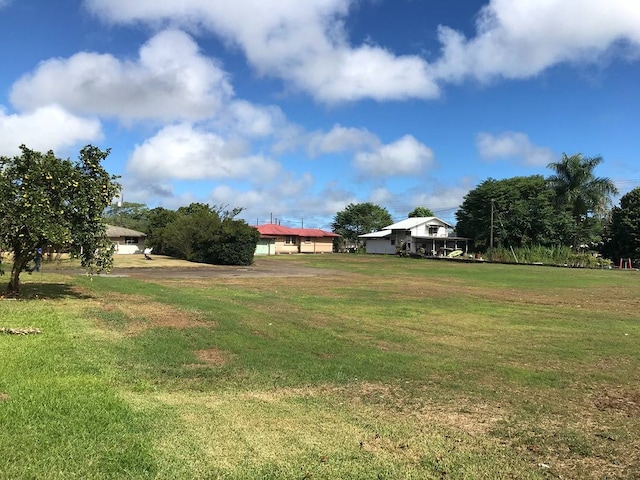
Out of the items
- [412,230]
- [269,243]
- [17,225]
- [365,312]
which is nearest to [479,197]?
[412,230]

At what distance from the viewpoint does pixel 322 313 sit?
46.1 feet

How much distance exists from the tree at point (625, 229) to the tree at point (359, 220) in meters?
37.2

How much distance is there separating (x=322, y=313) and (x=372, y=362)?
5.81 m

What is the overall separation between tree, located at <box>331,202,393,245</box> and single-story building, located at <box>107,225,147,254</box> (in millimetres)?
37187

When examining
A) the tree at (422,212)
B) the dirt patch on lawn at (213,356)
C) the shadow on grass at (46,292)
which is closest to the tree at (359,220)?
the tree at (422,212)

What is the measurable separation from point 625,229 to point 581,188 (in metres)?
7.02

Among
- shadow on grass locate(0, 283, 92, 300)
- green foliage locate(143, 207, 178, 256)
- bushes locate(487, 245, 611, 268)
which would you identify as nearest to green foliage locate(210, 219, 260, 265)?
green foliage locate(143, 207, 178, 256)

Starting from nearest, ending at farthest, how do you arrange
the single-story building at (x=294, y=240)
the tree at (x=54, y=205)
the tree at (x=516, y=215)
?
the tree at (x=54, y=205)
the tree at (x=516, y=215)
the single-story building at (x=294, y=240)

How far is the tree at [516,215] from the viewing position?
6072cm

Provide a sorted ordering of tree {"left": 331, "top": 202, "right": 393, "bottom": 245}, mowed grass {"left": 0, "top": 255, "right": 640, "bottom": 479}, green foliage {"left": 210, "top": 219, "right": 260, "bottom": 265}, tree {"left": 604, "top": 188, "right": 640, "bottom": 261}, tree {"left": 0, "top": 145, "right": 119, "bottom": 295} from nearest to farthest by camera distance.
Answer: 1. mowed grass {"left": 0, "top": 255, "right": 640, "bottom": 479}
2. tree {"left": 0, "top": 145, "right": 119, "bottom": 295}
3. green foliage {"left": 210, "top": 219, "right": 260, "bottom": 265}
4. tree {"left": 604, "top": 188, "right": 640, "bottom": 261}
5. tree {"left": 331, "top": 202, "right": 393, "bottom": 245}

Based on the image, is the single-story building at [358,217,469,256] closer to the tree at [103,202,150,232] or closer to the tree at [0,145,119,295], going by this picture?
the tree at [103,202,150,232]

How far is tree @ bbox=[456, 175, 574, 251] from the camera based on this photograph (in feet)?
199

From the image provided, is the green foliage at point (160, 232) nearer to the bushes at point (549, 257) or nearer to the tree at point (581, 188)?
the bushes at point (549, 257)

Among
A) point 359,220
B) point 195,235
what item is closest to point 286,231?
point 359,220
